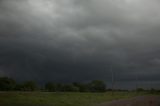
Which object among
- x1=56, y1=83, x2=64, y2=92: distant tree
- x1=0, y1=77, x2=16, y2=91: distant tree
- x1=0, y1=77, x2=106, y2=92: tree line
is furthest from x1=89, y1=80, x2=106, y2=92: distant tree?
x1=0, y1=77, x2=16, y2=91: distant tree

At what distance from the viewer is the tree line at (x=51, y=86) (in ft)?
251

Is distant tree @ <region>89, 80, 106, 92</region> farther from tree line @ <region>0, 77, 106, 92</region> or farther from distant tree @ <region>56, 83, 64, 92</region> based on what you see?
distant tree @ <region>56, 83, 64, 92</region>

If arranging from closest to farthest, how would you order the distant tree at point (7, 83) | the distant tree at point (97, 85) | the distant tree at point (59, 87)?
the distant tree at point (7, 83)
the distant tree at point (59, 87)
the distant tree at point (97, 85)

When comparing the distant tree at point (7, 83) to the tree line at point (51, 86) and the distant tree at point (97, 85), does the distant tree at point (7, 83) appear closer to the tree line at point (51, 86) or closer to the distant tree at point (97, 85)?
the tree line at point (51, 86)

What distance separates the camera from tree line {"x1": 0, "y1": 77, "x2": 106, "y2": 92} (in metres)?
76.4

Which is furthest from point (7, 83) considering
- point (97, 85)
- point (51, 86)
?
point (97, 85)

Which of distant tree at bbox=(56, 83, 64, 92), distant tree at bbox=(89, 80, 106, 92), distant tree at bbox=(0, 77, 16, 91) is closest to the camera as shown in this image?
distant tree at bbox=(0, 77, 16, 91)

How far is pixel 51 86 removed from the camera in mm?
92438

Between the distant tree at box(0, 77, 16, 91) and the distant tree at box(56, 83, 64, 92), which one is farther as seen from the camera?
the distant tree at box(56, 83, 64, 92)

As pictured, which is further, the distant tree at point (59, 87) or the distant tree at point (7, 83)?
the distant tree at point (59, 87)

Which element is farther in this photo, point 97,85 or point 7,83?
point 97,85

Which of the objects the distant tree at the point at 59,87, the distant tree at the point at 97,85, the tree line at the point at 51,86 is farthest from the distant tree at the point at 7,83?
the distant tree at the point at 97,85

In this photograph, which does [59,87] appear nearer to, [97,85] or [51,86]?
[51,86]

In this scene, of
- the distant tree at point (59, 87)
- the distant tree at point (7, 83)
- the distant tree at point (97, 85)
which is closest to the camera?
the distant tree at point (7, 83)
